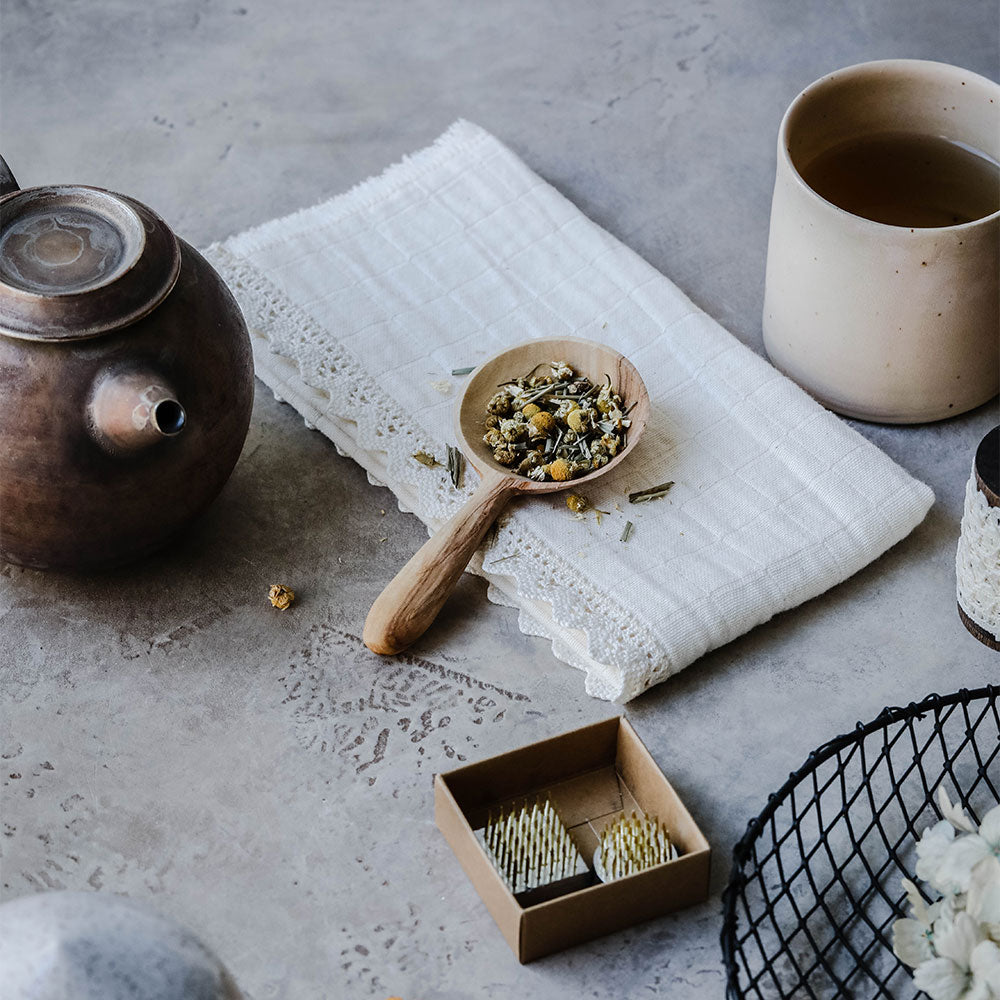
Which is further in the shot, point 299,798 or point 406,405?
point 406,405

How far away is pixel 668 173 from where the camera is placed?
124 cm

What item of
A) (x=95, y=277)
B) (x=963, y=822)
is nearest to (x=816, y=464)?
(x=963, y=822)

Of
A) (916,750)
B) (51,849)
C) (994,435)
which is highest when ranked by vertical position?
(994,435)

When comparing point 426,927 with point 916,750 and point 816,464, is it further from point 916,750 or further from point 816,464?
point 816,464

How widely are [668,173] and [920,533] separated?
0.44 metres

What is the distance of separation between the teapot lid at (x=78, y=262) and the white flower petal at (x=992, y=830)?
534 millimetres

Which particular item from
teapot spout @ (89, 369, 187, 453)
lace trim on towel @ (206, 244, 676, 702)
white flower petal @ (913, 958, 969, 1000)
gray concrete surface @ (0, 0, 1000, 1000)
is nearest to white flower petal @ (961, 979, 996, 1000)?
white flower petal @ (913, 958, 969, 1000)

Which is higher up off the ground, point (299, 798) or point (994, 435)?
point (994, 435)

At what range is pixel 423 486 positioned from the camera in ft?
3.13

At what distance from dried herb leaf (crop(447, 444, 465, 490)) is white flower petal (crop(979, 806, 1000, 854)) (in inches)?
16.6

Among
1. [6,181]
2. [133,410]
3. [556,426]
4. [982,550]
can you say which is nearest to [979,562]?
[982,550]

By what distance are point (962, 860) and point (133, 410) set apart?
1.64ft

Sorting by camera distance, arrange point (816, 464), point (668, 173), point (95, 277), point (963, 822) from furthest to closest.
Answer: point (668, 173)
point (816, 464)
point (95, 277)
point (963, 822)

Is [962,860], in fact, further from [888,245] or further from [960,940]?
[888,245]
